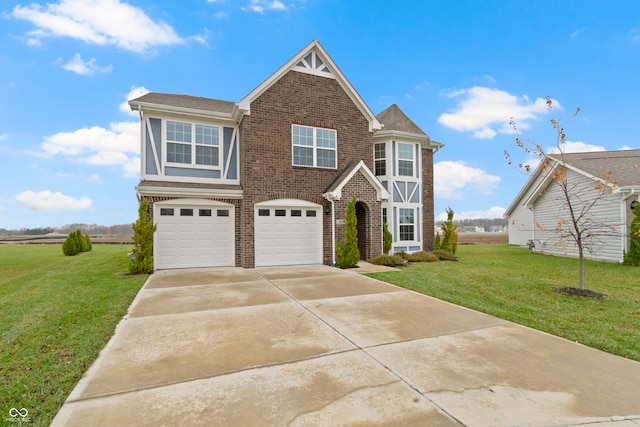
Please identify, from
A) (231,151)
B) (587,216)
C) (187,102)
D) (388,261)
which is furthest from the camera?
(587,216)

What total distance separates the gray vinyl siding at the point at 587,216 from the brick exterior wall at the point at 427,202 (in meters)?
4.83

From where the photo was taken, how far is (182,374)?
3.45 meters

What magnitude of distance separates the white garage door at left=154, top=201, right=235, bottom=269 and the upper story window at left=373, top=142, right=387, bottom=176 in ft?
23.9

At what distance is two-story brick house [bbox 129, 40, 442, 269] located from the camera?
466 inches

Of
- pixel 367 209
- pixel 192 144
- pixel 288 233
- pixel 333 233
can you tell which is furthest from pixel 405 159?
pixel 192 144

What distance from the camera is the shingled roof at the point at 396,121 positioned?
15.3 metres

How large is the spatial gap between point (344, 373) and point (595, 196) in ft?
59.8

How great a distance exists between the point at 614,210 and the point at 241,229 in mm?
17108

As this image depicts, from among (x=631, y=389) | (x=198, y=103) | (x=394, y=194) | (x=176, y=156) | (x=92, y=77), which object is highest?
(x=92, y=77)

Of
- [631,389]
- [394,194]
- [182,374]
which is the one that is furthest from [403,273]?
[182,374]

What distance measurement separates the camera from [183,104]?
12828mm

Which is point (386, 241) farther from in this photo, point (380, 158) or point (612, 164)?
point (612, 164)

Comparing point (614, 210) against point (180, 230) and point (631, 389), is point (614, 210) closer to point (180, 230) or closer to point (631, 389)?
point (631, 389)

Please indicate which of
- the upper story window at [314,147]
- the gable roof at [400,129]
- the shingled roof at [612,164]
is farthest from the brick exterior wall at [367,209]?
the shingled roof at [612,164]
